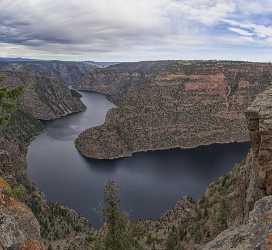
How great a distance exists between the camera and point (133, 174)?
122 metres

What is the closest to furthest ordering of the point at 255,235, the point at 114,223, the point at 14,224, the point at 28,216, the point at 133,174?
the point at 255,235
the point at 14,224
the point at 28,216
the point at 114,223
the point at 133,174

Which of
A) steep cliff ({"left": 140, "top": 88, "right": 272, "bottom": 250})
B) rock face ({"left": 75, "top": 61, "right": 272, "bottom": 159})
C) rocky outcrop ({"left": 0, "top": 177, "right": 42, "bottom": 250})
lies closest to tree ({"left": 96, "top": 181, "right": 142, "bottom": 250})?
steep cliff ({"left": 140, "top": 88, "right": 272, "bottom": 250})

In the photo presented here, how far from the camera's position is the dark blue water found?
9688cm

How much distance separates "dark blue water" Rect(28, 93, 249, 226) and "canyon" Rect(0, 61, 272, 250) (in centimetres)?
659

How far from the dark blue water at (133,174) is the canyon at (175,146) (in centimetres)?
659

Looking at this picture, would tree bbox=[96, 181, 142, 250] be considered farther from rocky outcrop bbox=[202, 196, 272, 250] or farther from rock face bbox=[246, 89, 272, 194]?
rocky outcrop bbox=[202, 196, 272, 250]

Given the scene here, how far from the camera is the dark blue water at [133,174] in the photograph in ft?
318

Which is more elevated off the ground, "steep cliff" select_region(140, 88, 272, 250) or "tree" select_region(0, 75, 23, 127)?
"tree" select_region(0, 75, 23, 127)

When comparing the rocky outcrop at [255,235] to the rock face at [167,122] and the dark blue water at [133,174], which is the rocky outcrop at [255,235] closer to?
the dark blue water at [133,174]

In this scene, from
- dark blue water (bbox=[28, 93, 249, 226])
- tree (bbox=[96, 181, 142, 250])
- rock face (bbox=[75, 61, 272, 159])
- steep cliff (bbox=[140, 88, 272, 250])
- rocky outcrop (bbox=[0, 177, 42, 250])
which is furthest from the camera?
rock face (bbox=[75, 61, 272, 159])

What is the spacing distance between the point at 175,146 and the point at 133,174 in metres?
49.1

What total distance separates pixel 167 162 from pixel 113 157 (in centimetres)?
2153

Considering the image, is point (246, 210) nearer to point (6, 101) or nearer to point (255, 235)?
point (6, 101)

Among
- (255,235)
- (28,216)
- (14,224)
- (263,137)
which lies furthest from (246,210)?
(255,235)
